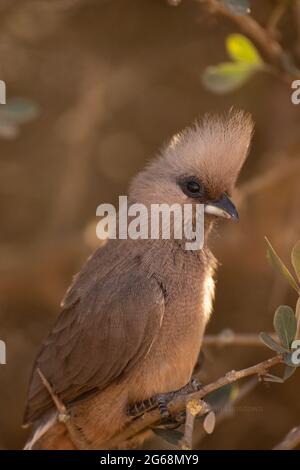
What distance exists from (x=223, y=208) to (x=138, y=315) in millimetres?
801

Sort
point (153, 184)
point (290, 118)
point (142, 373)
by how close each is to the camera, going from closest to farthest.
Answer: point (142, 373) < point (153, 184) < point (290, 118)

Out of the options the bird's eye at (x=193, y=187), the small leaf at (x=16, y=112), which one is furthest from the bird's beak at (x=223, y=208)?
the small leaf at (x=16, y=112)

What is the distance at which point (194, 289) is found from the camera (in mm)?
4543

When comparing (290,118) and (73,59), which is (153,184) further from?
(73,59)

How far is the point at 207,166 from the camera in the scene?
471 centimetres

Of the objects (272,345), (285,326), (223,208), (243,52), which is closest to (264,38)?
(243,52)

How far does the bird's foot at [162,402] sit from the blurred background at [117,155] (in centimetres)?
125

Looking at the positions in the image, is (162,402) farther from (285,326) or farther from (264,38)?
(264,38)

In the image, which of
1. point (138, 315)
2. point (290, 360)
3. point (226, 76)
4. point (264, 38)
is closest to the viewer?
point (290, 360)

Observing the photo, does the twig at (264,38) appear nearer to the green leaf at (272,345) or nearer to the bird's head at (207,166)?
the bird's head at (207,166)
